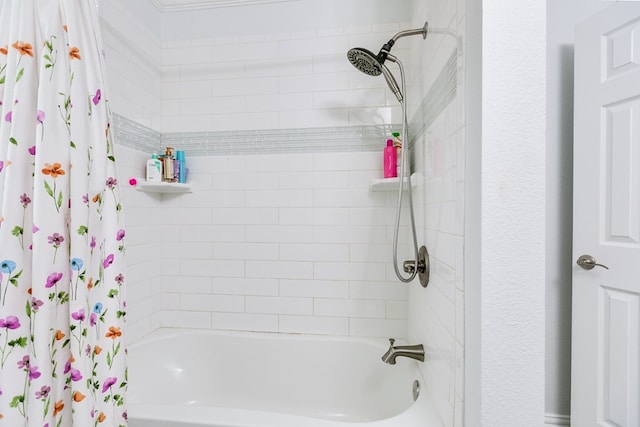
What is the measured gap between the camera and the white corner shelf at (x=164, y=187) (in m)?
1.56

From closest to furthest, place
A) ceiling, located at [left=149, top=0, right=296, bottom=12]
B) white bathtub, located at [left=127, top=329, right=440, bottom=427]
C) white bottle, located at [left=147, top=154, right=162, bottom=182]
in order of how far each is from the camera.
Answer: white bathtub, located at [left=127, top=329, right=440, bottom=427] → white bottle, located at [left=147, top=154, right=162, bottom=182] → ceiling, located at [left=149, top=0, right=296, bottom=12]

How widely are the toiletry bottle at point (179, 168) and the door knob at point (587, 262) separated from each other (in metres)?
2.02

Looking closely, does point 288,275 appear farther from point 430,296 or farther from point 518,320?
point 518,320

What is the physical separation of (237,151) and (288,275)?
0.80 m

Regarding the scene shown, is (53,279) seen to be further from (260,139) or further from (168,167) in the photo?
(260,139)

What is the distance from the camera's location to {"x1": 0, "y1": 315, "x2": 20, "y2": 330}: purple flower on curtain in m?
0.69

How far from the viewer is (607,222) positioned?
46.3 inches

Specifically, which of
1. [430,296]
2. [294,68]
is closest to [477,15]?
[430,296]

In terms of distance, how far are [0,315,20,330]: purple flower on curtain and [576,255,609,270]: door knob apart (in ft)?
6.30

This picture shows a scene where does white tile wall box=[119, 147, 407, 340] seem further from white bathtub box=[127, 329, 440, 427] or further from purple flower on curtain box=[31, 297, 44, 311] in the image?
purple flower on curtain box=[31, 297, 44, 311]

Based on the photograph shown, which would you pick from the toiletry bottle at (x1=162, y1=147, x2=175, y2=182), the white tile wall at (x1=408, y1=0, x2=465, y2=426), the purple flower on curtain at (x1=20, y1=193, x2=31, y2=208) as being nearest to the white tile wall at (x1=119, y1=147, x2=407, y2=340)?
the toiletry bottle at (x1=162, y1=147, x2=175, y2=182)

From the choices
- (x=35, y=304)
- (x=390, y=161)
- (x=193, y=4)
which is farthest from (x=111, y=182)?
(x=193, y=4)

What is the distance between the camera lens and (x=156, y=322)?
173cm

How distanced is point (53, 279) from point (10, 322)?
0.40ft
